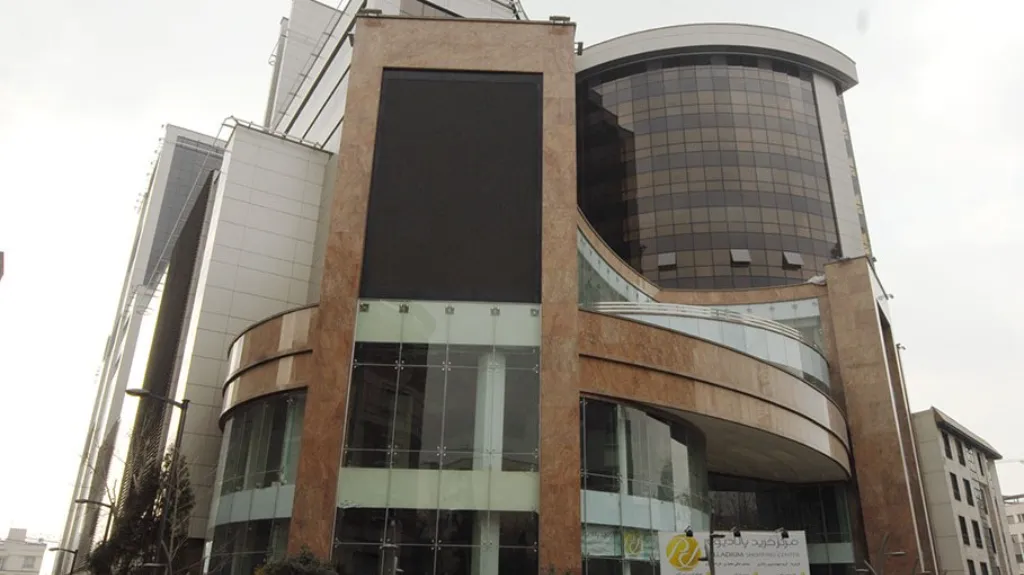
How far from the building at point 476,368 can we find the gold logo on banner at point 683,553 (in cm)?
30

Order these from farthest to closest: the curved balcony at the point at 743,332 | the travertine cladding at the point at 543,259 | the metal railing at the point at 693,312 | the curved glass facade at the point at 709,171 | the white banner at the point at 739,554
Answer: the curved glass facade at the point at 709,171 < the curved balcony at the point at 743,332 < the metal railing at the point at 693,312 < the travertine cladding at the point at 543,259 < the white banner at the point at 739,554

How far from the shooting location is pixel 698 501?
98.2 ft

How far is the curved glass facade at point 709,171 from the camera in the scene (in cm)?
5966

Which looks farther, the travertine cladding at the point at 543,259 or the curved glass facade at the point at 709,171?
the curved glass facade at the point at 709,171

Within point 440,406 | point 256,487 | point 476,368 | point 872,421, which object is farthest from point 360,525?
point 872,421

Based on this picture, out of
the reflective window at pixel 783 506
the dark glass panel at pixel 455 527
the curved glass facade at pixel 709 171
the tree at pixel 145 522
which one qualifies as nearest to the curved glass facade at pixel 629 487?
the dark glass panel at pixel 455 527

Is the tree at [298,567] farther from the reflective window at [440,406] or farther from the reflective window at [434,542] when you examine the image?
the reflective window at [440,406]

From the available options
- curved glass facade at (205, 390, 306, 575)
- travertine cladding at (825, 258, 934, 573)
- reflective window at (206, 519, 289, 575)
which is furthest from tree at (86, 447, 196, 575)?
travertine cladding at (825, 258, 934, 573)

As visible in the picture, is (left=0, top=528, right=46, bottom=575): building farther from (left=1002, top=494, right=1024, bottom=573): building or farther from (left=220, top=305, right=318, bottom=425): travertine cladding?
(left=1002, top=494, right=1024, bottom=573): building

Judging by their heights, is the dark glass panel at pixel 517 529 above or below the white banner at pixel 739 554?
above

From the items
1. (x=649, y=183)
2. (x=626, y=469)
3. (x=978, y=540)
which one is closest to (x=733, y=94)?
(x=649, y=183)

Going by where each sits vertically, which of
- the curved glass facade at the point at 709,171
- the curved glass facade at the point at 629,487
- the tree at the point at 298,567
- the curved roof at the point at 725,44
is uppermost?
the curved roof at the point at 725,44

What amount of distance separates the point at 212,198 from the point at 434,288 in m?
21.5

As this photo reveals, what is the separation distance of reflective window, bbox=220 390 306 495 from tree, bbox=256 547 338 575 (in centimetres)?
417
